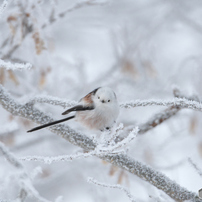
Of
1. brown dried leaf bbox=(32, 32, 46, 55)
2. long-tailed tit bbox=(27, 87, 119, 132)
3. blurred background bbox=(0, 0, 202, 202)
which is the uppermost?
brown dried leaf bbox=(32, 32, 46, 55)

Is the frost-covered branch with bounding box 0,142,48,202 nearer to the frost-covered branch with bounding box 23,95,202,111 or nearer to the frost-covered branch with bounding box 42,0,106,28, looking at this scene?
the frost-covered branch with bounding box 23,95,202,111

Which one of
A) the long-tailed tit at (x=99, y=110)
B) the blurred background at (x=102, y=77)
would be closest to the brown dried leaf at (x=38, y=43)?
the blurred background at (x=102, y=77)

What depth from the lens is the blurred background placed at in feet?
8.36

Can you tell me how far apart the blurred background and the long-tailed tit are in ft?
1.01

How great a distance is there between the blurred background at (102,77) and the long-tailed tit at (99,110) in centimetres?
31

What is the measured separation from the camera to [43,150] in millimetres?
3643

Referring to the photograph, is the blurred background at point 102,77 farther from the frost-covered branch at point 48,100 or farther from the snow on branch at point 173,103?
the frost-covered branch at point 48,100

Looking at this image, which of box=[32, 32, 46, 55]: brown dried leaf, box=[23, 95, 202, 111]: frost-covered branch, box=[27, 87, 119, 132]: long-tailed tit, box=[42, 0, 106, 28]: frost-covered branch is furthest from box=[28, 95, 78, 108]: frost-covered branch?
box=[42, 0, 106, 28]: frost-covered branch

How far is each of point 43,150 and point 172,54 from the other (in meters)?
3.14

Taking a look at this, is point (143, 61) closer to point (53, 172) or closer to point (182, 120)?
point (182, 120)

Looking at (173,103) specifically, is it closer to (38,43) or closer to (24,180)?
(24,180)

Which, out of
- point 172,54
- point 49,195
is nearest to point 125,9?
point 172,54

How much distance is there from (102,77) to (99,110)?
1.97 meters

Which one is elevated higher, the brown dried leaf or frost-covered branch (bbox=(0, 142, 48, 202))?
the brown dried leaf
